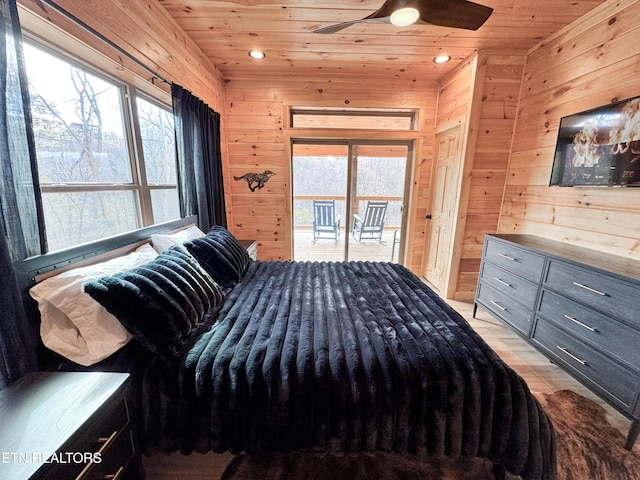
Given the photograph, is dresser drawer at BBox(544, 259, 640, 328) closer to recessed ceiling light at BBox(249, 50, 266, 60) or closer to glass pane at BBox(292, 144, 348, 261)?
glass pane at BBox(292, 144, 348, 261)

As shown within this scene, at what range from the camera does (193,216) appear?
2381 millimetres

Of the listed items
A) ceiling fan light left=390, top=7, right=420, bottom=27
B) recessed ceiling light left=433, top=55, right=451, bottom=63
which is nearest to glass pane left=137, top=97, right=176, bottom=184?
ceiling fan light left=390, top=7, right=420, bottom=27

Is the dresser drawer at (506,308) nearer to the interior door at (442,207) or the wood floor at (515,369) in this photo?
the wood floor at (515,369)

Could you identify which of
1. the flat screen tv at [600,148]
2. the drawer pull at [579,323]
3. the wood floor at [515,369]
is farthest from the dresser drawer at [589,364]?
the flat screen tv at [600,148]

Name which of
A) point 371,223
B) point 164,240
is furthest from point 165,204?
point 371,223

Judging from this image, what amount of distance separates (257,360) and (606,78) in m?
2.94

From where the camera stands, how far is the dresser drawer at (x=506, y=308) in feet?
6.34

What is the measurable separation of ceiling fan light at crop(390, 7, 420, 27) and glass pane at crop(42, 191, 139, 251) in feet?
6.72

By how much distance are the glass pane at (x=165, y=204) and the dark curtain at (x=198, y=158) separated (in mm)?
121

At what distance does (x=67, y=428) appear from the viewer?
736 millimetres

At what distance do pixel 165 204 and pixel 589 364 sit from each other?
315cm

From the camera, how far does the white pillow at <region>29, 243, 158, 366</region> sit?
1027 mm

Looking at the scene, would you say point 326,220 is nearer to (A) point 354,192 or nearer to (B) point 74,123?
(A) point 354,192

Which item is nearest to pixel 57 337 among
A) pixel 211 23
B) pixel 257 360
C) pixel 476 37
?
pixel 257 360
